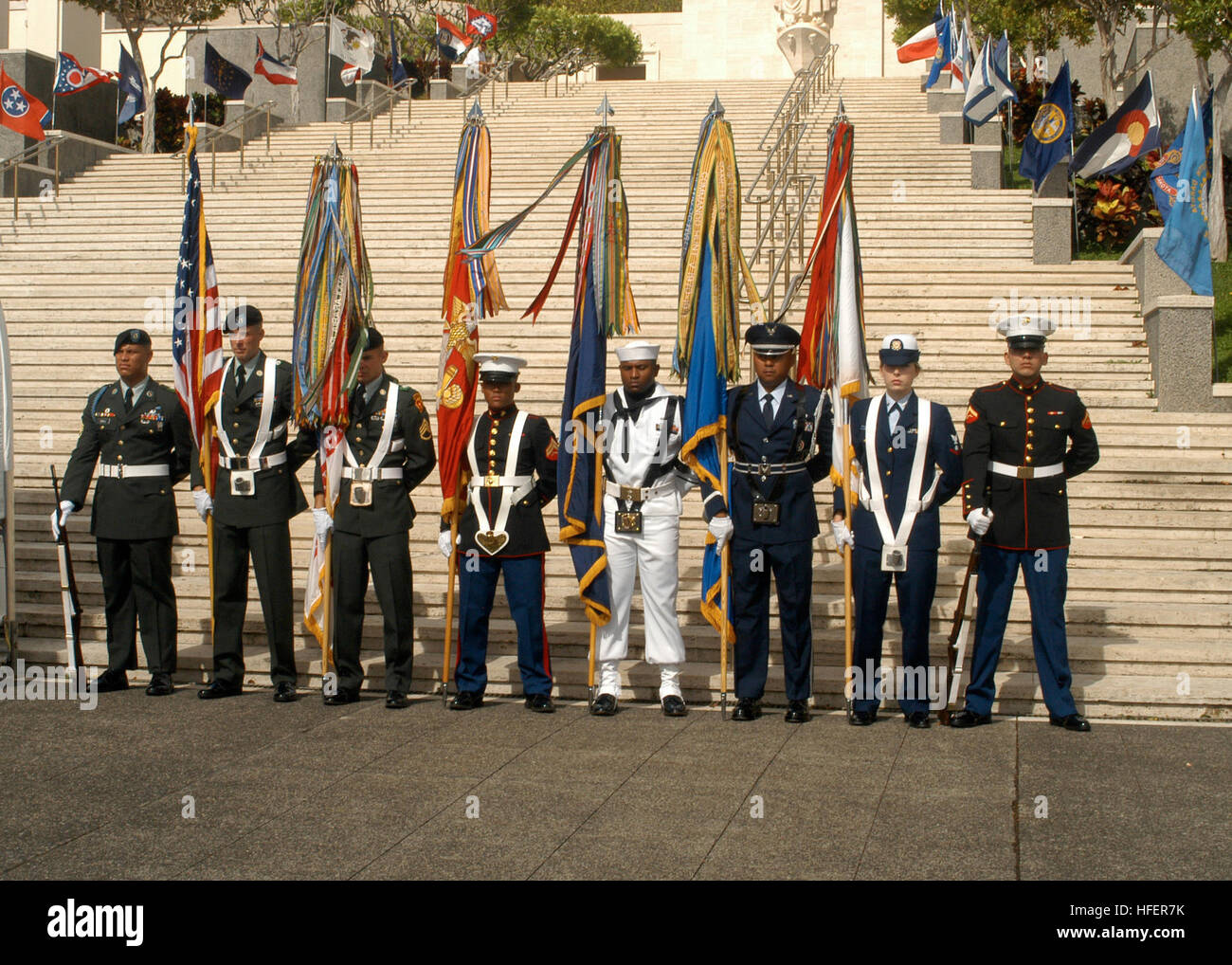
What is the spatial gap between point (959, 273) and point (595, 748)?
8002 millimetres

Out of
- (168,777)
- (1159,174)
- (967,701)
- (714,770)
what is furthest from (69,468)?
(1159,174)

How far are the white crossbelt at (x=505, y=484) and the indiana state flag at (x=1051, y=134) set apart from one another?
33.1 feet

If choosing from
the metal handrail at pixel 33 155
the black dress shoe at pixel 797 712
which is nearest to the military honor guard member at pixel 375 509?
the black dress shoe at pixel 797 712

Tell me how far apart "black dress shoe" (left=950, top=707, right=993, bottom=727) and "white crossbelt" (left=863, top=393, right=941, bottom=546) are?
2.94ft

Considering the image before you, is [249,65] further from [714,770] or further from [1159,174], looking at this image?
[714,770]

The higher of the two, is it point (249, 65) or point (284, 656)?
point (249, 65)

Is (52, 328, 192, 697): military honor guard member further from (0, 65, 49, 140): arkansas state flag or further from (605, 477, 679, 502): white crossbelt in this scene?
(0, 65, 49, 140): arkansas state flag

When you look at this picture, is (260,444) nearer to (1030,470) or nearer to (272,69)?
(1030,470)

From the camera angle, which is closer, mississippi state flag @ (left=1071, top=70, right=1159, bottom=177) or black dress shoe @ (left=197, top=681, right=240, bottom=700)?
black dress shoe @ (left=197, top=681, right=240, bottom=700)

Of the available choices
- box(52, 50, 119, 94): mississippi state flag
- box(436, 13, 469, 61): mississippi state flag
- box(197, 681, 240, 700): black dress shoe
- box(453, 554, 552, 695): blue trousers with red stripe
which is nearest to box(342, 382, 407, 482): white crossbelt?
box(453, 554, 552, 695): blue trousers with red stripe

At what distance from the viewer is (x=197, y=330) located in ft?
27.8

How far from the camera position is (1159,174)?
Answer: 12.9 metres

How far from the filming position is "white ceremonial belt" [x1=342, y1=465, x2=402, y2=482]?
311 inches

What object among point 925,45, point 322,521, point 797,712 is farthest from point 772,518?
point 925,45
